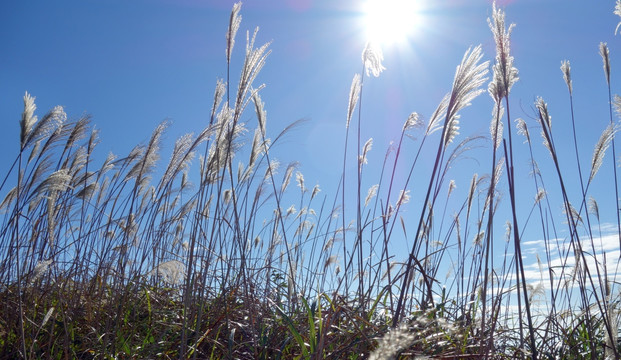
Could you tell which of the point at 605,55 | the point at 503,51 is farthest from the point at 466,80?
the point at 605,55

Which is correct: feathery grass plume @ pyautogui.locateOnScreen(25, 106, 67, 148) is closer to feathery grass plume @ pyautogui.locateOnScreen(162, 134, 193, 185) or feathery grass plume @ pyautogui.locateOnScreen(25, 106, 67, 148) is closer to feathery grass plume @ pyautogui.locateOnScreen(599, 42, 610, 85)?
feathery grass plume @ pyautogui.locateOnScreen(162, 134, 193, 185)

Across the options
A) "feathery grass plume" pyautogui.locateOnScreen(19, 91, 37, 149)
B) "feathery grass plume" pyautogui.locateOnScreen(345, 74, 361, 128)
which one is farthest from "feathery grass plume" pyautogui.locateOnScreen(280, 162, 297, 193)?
"feathery grass plume" pyautogui.locateOnScreen(19, 91, 37, 149)

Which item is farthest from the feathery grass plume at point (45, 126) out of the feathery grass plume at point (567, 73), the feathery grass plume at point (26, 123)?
the feathery grass plume at point (567, 73)

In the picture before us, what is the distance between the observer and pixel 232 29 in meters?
2.73

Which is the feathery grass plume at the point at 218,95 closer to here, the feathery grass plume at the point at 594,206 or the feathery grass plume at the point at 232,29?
the feathery grass plume at the point at 232,29

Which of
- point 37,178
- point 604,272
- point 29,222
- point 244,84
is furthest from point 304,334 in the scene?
point 29,222

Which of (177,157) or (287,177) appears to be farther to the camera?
(287,177)

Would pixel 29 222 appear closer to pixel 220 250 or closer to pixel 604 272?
pixel 220 250

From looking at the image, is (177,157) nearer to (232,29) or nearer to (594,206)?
(232,29)

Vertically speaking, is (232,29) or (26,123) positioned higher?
(232,29)

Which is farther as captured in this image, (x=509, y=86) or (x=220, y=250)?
(x=220, y=250)

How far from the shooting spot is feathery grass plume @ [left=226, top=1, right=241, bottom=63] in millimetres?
2699

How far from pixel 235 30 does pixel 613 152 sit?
2773 mm

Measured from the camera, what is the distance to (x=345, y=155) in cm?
350
